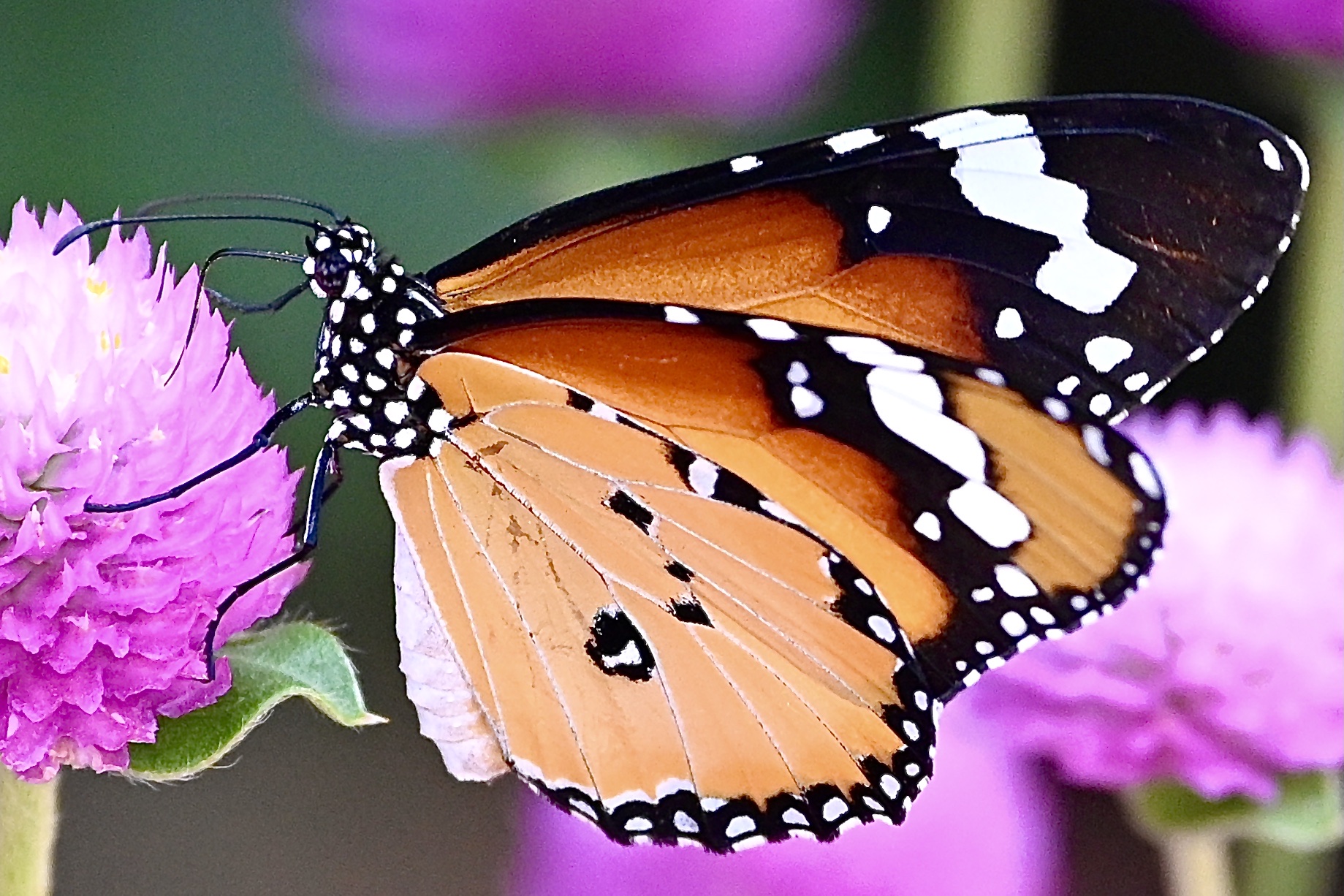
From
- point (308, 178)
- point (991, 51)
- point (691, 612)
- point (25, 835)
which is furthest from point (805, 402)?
point (308, 178)

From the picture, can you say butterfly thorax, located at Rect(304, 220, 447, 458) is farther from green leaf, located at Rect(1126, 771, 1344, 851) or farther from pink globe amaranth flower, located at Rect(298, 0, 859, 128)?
pink globe amaranth flower, located at Rect(298, 0, 859, 128)

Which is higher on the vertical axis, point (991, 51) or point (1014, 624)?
point (991, 51)

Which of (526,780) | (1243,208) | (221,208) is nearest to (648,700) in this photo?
(526,780)

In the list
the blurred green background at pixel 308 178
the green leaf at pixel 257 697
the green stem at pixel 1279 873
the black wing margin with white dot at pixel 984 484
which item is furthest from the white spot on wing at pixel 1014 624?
the blurred green background at pixel 308 178

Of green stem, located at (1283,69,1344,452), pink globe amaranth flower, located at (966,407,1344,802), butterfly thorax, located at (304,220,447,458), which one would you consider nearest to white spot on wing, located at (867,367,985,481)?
butterfly thorax, located at (304,220,447,458)

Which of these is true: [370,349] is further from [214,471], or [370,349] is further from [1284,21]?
[1284,21]

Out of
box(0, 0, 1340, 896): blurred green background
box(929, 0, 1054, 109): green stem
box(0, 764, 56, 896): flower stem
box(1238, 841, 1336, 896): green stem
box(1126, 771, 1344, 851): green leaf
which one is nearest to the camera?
box(0, 764, 56, 896): flower stem
